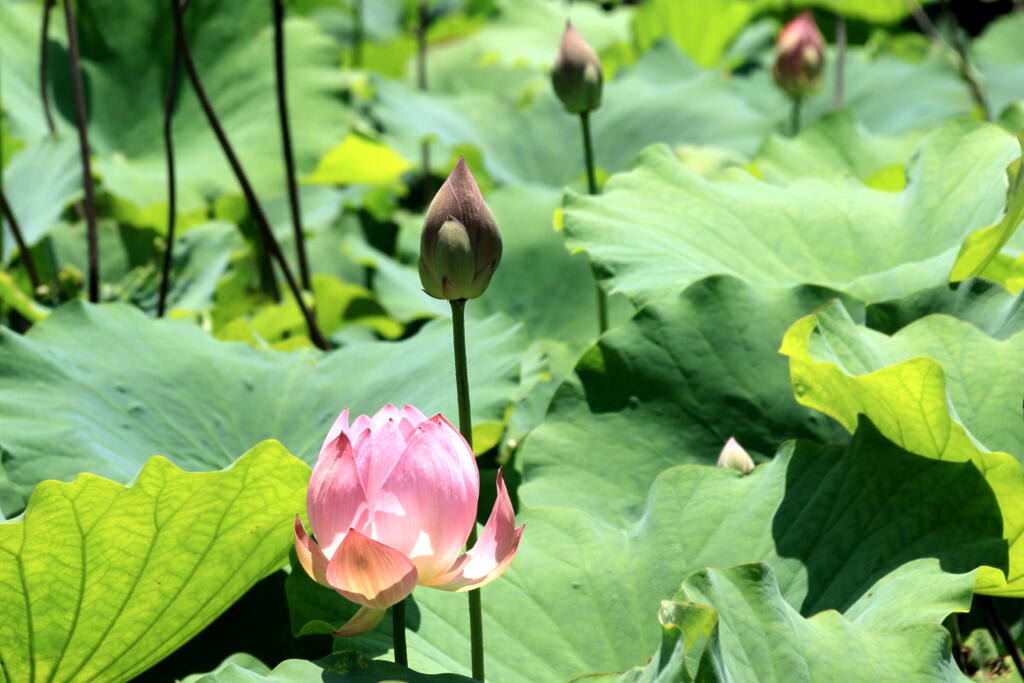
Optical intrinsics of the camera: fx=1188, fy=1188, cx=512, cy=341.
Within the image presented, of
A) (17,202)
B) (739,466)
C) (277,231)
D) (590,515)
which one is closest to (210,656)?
(590,515)

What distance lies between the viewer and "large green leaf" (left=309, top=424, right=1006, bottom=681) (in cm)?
97

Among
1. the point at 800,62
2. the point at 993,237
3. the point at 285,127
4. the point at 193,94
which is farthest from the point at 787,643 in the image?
the point at 193,94

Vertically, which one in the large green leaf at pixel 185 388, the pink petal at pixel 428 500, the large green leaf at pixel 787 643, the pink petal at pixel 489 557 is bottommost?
the large green leaf at pixel 185 388

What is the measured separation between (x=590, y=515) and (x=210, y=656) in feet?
1.37

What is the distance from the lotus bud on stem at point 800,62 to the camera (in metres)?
2.30

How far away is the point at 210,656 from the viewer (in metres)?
1.18

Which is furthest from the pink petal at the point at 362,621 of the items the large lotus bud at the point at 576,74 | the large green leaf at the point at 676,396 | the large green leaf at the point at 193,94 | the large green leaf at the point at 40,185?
the large green leaf at the point at 193,94

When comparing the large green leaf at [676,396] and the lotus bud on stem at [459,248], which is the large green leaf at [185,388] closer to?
the large green leaf at [676,396]

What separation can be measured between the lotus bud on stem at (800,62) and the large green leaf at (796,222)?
Answer: 32.7 inches

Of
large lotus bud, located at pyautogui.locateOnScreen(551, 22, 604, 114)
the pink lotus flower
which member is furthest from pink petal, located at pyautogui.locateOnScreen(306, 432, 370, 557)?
large lotus bud, located at pyautogui.locateOnScreen(551, 22, 604, 114)

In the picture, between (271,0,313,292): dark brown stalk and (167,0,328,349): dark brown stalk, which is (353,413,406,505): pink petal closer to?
(167,0,328,349): dark brown stalk

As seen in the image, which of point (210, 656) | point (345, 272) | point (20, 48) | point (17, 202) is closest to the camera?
point (210, 656)

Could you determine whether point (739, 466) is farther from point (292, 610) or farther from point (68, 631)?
point (68, 631)

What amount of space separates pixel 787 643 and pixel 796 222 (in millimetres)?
735
